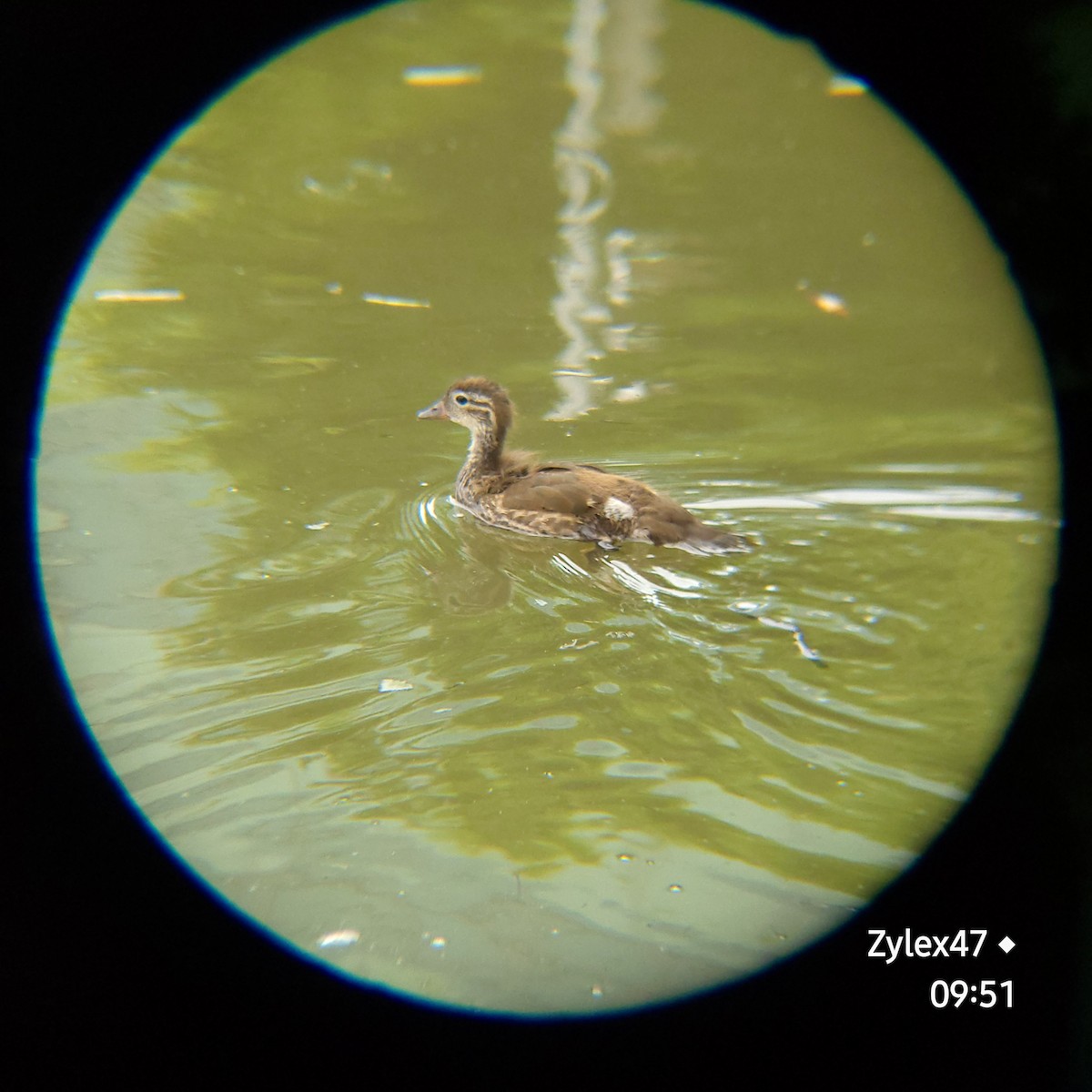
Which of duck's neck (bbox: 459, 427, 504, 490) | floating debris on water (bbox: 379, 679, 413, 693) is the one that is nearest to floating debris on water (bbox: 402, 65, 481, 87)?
duck's neck (bbox: 459, 427, 504, 490)

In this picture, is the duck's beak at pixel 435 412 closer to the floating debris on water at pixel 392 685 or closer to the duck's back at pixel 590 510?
the duck's back at pixel 590 510

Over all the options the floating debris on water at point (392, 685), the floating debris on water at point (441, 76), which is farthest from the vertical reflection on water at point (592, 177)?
the floating debris on water at point (392, 685)

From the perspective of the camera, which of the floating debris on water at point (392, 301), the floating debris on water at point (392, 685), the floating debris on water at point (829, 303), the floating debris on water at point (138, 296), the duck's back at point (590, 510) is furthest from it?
the floating debris on water at point (829, 303)

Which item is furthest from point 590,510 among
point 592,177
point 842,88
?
point 842,88

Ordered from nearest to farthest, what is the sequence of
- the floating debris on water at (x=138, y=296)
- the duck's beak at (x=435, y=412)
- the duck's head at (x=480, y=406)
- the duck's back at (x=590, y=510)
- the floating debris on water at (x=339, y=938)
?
the floating debris on water at (x=339, y=938) → the duck's back at (x=590, y=510) → the duck's head at (x=480, y=406) → the duck's beak at (x=435, y=412) → the floating debris on water at (x=138, y=296)

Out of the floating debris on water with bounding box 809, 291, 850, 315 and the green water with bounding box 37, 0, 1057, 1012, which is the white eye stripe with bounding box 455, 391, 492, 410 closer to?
the green water with bounding box 37, 0, 1057, 1012

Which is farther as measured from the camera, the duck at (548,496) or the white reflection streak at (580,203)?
the white reflection streak at (580,203)

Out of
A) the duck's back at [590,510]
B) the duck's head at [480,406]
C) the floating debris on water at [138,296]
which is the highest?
the floating debris on water at [138,296]

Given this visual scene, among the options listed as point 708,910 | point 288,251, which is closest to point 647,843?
point 708,910

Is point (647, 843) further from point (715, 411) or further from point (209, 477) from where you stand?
point (715, 411)
